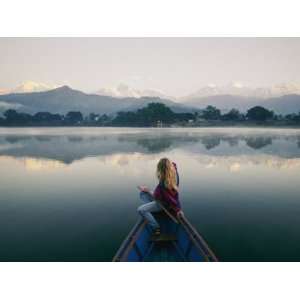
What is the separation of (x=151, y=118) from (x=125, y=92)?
5.32ft

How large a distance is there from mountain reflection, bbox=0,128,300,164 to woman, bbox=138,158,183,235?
533 cm

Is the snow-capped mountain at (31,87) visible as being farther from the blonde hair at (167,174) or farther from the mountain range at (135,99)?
the blonde hair at (167,174)

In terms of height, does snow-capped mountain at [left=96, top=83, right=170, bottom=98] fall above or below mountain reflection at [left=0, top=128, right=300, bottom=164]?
above

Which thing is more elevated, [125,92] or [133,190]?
[125,92]

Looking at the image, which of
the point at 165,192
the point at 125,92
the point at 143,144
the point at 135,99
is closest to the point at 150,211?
the point at 165,192

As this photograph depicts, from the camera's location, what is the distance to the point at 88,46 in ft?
16.4

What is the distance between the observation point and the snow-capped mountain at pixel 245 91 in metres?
5.40

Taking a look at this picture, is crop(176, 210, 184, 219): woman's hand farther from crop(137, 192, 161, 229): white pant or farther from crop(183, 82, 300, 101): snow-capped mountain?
crop(183, 82, 300, 101): snow-capped mountain

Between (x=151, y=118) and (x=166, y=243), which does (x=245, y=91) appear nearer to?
(x=151, y=118)

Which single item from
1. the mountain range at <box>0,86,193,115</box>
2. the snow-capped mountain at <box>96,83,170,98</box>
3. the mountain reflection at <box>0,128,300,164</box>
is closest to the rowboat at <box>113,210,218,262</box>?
the snow-capped mountain at <box>96,83,170,98</box>

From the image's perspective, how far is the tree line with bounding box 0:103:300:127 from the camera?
23.8 ft

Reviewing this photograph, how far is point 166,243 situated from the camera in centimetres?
332

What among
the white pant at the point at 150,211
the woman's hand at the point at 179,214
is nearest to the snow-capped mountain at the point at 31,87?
the white pant at the point at 150,211
